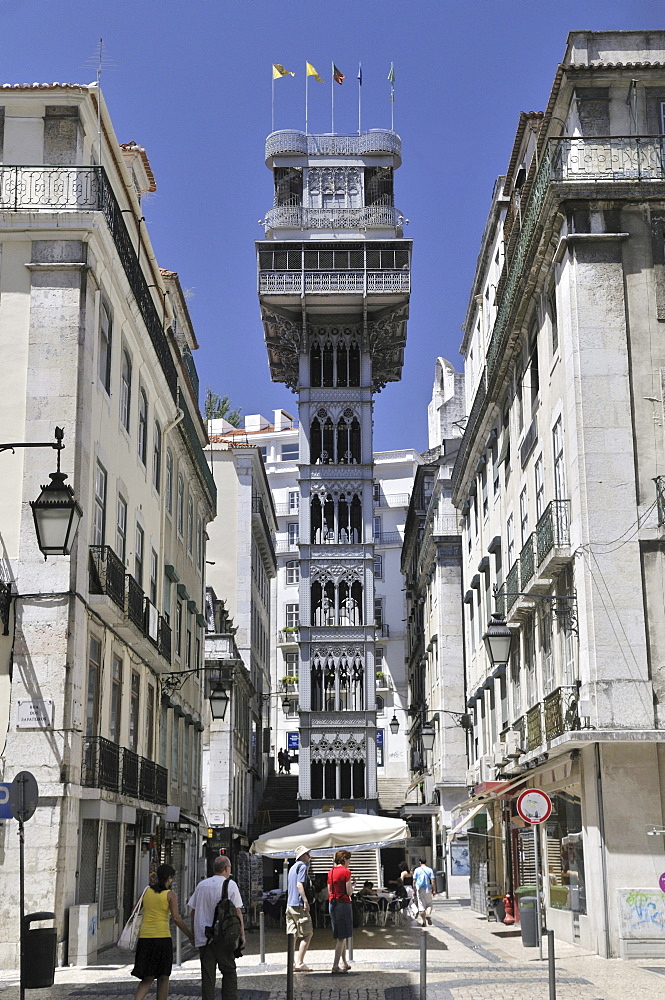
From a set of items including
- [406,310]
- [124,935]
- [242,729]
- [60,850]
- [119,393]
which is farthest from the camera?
[406,310]

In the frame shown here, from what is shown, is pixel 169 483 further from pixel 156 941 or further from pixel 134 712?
pixel 156 941

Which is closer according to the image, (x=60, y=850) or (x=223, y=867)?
(x=223, y=867)

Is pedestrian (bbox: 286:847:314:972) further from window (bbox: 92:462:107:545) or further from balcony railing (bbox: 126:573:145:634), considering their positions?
window (bbox: 92:462:107:545)

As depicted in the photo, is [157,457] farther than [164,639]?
Yes

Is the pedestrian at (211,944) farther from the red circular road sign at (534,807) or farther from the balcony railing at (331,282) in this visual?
the balcony railing at (331,282)

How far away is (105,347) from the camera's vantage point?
22.8 metres

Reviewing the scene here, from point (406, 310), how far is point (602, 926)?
147ft

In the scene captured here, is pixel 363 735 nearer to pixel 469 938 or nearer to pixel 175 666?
pixel 175 666

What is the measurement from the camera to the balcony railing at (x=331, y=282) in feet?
198

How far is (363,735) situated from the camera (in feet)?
189

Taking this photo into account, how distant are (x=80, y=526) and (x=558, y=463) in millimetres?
8842

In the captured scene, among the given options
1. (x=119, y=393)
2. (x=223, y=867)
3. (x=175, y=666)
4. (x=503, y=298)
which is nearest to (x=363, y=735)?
(x=175, y=666)

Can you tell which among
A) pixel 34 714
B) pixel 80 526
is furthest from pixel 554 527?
pixel 34 714

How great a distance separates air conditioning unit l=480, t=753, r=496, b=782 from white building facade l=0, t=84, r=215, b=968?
1061cm
